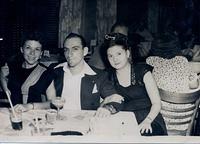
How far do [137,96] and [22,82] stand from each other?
81 centimetres

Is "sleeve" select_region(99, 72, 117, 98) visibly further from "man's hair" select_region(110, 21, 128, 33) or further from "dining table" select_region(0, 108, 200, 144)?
"man's hair" select_region(110, 21, 128, 33)

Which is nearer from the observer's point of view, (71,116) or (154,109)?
(71,116)

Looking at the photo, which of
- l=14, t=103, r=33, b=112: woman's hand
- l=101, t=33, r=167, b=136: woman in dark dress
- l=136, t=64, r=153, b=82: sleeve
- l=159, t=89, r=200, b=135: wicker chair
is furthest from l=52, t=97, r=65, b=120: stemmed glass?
l=159, t=89, r=200, b=135: wicker chair

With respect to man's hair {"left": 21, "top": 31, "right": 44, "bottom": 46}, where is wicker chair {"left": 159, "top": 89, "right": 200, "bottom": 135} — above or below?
below

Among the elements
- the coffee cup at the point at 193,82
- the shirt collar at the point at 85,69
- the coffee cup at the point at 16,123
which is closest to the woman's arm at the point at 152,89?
the coffee cup at the point at 193,82

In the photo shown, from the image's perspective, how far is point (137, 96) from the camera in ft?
7.31

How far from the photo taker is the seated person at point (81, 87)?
7.27 ft

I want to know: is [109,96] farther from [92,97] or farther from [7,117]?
[7,117]

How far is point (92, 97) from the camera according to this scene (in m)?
2.24

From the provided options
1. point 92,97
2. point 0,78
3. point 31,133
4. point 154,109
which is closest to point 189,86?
point 154,109

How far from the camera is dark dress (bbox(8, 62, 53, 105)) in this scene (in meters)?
2.20

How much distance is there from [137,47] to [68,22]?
1.64 feet

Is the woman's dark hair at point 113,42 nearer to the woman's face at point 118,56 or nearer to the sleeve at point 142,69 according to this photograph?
the woman's face at point 118,56

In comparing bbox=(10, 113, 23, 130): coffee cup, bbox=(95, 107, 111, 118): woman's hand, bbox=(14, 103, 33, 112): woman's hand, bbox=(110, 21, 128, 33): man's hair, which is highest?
bbox=(110, 21, 128, 33): man's hair
